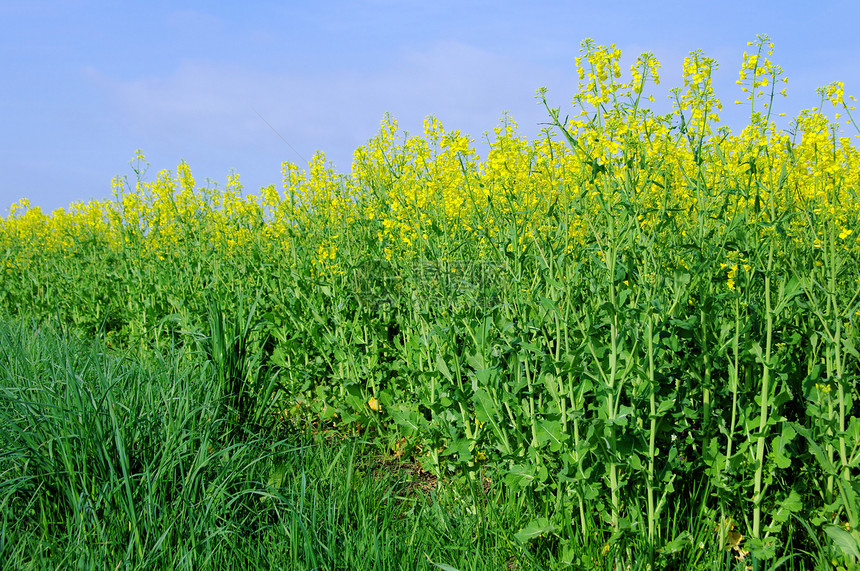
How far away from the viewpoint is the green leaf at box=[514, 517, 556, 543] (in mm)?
2404

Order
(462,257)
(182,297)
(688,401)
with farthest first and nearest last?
(182,297), (462,257), (688,401)

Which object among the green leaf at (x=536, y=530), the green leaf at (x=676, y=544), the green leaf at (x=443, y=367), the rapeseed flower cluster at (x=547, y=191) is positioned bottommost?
the green leaf at (x=676, y=544)

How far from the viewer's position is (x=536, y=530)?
2416 millimetres

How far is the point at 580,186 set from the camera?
2.62 m

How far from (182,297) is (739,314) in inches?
159

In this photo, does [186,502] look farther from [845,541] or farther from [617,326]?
[845,541]


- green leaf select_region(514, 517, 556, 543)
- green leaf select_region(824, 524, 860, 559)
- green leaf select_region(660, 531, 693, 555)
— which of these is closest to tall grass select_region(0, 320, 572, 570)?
green leaf select_region(514, 517, 556, 543)

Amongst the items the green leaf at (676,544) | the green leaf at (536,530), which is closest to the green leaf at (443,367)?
the green leaf at (536,530)

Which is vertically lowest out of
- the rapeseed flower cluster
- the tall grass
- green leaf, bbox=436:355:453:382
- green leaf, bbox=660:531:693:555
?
green leaf, bbox=660:531:693:555

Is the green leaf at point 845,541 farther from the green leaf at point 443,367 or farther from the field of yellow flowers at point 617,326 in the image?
the green leaf at point 443,367

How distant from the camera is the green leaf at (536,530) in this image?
240cm

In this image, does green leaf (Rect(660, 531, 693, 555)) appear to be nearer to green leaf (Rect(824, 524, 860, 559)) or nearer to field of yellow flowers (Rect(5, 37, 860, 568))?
field of yellow flowers (Rect(5, 37, 860, 568))

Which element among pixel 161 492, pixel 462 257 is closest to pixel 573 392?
pixel 462 257

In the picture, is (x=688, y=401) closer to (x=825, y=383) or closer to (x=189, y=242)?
(x=825, y=383)
